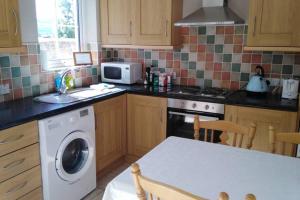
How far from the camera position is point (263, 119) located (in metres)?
2.39

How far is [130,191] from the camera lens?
1145 millimetres

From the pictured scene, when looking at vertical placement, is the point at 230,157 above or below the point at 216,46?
below

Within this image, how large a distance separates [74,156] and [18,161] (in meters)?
0.63

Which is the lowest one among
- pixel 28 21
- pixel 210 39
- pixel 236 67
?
pixel 236 67

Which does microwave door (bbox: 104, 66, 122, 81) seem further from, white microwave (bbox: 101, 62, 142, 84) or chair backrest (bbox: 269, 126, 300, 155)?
chair backrest (bbox: 269, 126, 300, 155)

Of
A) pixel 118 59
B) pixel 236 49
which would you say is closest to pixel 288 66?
pixel 236 49

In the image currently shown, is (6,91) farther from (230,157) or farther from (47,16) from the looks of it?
(230,157)

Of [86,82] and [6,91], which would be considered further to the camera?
[86,82]

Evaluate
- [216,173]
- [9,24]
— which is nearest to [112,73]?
[9,24]

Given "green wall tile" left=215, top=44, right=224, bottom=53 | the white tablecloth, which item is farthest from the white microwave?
the white tablecloth

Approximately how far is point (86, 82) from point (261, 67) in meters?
1.87

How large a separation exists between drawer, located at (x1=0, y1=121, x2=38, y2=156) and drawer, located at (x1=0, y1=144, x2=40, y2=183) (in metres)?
0.04

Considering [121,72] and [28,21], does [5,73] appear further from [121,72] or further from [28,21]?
[121,72]

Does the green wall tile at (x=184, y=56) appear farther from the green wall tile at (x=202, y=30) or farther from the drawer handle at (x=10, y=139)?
the drawer handle at (x=10, y=139)
